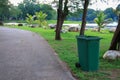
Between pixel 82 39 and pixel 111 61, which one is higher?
pixel 82 39

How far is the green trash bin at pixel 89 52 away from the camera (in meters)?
8.53

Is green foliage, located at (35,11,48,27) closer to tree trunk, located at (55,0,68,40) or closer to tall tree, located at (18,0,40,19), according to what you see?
tree trunk, located at (55,0,68,40)

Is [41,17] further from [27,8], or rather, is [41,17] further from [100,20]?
[27,8]

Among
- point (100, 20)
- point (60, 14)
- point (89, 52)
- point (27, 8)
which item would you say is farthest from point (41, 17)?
point (89, 52)

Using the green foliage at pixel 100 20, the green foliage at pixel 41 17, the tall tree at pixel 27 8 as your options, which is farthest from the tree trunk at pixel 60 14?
the tall tree at pixel 27 8

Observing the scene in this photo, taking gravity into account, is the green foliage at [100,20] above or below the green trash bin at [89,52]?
below

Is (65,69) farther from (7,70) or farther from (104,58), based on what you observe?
(104,58)

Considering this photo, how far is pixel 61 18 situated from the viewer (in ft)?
73.9

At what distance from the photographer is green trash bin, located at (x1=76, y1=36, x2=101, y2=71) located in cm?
853

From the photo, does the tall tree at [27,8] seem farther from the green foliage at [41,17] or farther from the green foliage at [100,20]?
the green foliage at [100,20]

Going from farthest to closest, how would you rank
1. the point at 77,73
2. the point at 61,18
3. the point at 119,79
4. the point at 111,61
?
the point at 61,18, the point at 111,61, the point at 77,73, the point at 119,79

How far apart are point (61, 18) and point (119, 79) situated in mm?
14926

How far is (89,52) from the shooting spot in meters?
8.55

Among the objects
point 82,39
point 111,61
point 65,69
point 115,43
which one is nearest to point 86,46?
point 82,39
